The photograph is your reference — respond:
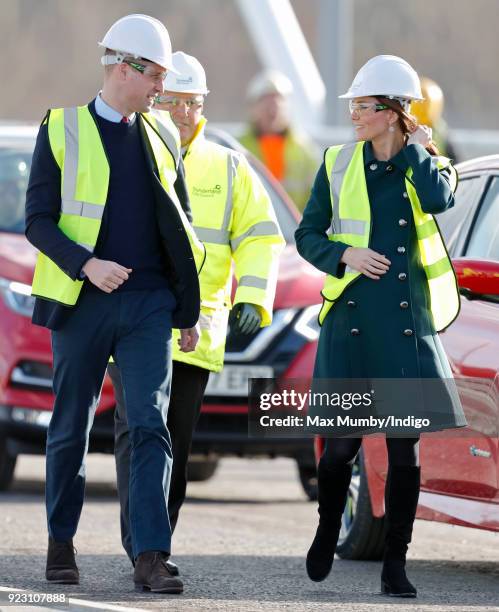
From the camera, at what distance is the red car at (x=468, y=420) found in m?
7.30

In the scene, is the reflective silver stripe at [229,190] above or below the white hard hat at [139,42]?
below

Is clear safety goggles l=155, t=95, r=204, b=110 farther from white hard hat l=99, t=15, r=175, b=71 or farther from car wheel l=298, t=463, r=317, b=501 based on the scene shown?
car wheel l=298, t=463, r=317, b=501

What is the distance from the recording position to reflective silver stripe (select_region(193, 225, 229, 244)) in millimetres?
7523

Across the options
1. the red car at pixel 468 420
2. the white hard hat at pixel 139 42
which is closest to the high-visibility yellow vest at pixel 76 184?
the white hard hat at pixel 139 42

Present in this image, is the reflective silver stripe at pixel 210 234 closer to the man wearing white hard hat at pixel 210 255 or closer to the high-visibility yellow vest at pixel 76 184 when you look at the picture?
the man wearing white hard hat at pixel 210 255

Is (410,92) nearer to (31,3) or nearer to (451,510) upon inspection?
(451,510)

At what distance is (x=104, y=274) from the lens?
6.73 m

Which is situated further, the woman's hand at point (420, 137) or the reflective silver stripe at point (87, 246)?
the woman's hand at point (420, 137)

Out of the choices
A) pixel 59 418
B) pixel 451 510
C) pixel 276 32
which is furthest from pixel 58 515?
pixel 276 32

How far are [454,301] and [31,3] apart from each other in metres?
55.9

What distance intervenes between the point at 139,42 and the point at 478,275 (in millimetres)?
1423

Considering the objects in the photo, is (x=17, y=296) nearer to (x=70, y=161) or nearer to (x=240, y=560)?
(x=240, y=560)

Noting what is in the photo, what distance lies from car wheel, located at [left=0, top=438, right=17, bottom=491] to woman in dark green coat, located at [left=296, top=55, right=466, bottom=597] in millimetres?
4105

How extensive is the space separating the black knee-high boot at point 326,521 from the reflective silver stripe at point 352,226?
31.2 inches
